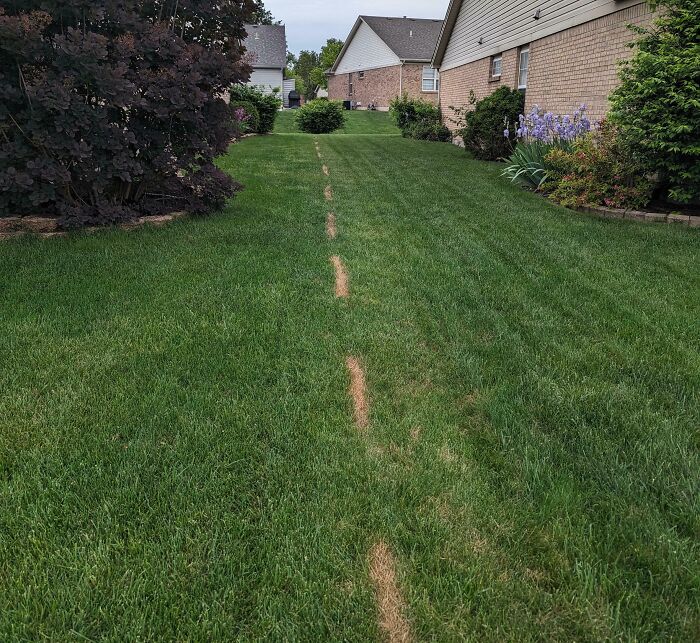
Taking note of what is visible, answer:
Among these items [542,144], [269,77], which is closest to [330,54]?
[269,77]

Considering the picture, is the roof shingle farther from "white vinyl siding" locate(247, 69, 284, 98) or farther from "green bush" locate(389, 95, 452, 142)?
"green bush" locate(389, 95, 452, 142)

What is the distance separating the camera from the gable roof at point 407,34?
118 ft

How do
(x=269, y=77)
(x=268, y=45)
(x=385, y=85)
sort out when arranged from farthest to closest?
(x=268, y=45) → (x=269, y=77) → (x=385, y=85)

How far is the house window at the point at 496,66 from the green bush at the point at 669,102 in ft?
30.1

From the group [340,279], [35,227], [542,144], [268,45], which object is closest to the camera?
[340,279]

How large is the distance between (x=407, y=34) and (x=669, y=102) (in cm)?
3665

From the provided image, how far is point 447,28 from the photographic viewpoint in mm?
19969

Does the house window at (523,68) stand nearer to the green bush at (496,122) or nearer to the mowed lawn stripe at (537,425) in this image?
the green bush at (496,122)

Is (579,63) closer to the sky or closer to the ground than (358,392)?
closer to the sky

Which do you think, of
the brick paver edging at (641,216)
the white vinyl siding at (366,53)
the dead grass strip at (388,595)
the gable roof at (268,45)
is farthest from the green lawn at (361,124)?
the dead grass strip at (388,595)

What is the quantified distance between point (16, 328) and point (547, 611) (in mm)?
3301

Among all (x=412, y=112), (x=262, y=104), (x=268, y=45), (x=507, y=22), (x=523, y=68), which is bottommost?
(x=412, y=112)

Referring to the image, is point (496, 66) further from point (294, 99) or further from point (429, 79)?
point (294, 99)

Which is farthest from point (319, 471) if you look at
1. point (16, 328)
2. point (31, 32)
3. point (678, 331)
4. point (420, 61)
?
point (420, 61)
